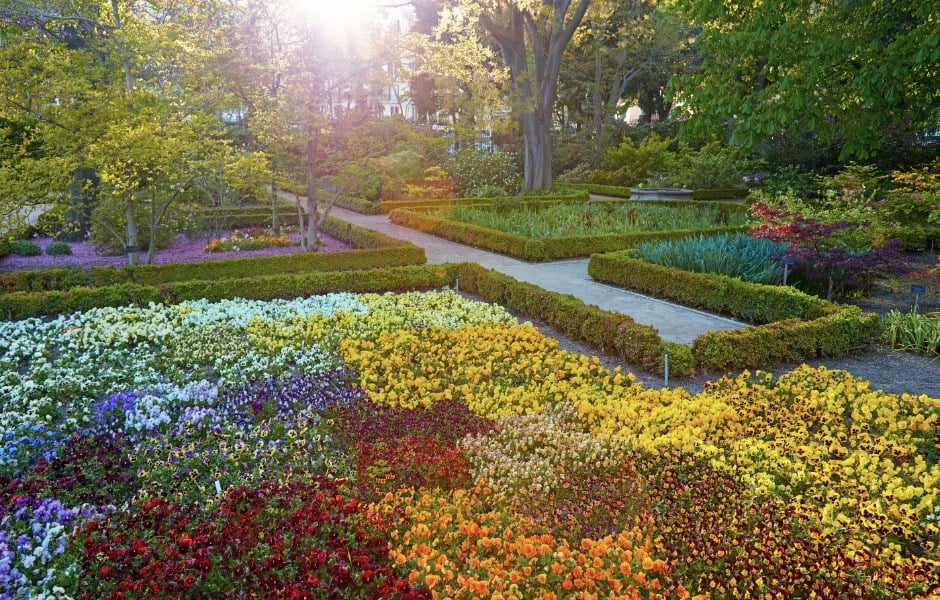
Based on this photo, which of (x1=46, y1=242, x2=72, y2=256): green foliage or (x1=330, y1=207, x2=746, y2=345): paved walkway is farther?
(x1=46, y1=242, x2=72, y2=256): green foliage

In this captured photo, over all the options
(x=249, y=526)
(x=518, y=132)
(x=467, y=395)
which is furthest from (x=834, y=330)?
(x=518, y=132)

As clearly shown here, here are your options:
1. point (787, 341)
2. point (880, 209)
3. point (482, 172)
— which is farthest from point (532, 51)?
point (787, 341)

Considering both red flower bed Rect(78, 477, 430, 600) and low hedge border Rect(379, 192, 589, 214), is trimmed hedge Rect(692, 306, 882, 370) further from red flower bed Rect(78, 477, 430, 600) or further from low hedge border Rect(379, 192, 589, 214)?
low hedge border Rect(379, 192, 589, 214)

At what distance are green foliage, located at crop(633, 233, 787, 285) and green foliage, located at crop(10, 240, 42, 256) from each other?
1370 cm

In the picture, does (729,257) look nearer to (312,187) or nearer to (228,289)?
(228,289)

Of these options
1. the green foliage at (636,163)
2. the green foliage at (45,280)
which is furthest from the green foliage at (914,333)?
the green foliage at (636,163)

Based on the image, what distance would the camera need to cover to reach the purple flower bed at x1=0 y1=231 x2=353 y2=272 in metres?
14.3

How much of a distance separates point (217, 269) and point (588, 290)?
21.9 feet

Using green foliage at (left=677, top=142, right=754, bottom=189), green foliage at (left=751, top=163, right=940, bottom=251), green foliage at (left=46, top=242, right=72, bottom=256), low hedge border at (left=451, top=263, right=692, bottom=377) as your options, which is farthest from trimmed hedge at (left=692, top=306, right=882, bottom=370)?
green foliage at (left=677, top=142, right=754, bottom=189)

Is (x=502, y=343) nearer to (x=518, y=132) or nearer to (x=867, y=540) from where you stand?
(x=867, y=540)

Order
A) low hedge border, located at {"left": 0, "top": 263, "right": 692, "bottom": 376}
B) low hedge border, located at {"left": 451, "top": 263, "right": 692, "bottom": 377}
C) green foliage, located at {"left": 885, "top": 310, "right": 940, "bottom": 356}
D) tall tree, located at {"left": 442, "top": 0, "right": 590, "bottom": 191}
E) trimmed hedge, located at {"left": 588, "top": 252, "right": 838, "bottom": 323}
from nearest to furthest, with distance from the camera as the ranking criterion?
low hedge border, located at {"left": 451, "top": 263, "right": 692, "bottom": 377} < low hedge border, located at {"left": 0, "top": 263, "right": 692, "bottom": 376} < green foliage, located at {"left": 885, "top": 310, "right": 940, "bottom": 356} < trimmed hedge, located at {"left": 588, "top": 252, "right": 838, "bottom": 323} < tall tree, located at {"left": 442, "top": 0, "right": 590, "bottom": 191}

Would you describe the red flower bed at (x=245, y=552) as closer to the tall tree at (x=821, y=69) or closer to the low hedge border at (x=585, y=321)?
the low hedge border at (x=585, y=321)

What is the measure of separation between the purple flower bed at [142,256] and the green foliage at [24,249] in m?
0.12

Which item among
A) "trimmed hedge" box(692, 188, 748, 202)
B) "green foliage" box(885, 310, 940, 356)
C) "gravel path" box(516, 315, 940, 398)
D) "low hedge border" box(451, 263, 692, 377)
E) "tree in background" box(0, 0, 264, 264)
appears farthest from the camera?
"trimmed hedge" box(692, 188, 748, 202)
